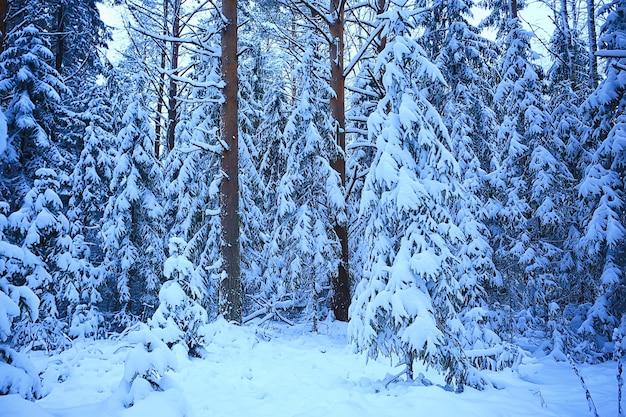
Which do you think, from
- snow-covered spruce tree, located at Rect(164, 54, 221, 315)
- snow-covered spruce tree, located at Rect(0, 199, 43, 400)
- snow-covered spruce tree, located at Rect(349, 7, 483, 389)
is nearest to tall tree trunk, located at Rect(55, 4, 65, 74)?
snow-covered spruce tree, located at Rect(164, 54, 221, 315)

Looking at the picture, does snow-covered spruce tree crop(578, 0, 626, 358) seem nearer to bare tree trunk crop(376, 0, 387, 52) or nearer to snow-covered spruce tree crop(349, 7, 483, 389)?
snow-covered spruce tree crop(349, 7, 483, 389)

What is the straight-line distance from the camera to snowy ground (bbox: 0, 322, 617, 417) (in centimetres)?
410

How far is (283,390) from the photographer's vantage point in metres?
5.73

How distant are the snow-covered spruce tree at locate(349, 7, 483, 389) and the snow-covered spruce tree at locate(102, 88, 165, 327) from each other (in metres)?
11.2

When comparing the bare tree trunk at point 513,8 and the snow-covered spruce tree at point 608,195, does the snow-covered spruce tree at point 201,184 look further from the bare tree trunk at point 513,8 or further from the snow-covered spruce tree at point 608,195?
the snow-covered spruce tree at point 608,195

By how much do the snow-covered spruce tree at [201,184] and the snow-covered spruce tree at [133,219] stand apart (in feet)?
4.03

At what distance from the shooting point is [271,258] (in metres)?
12.9

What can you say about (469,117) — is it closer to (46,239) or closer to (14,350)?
(14,350)

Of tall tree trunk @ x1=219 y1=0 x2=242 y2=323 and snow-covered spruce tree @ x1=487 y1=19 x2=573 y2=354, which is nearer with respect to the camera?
tall tree trunk @ x1=219 y1=0 x2=242 y2=323

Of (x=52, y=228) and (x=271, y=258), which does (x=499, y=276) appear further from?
(x=52, y=228)

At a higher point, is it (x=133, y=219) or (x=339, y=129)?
(x=339, y=129)

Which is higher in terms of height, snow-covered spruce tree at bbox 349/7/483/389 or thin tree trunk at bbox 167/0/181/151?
thin tree trunk at bbox 167/0/181/151

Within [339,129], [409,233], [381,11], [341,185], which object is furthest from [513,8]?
[409,233]

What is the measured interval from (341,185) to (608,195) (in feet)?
23.3
